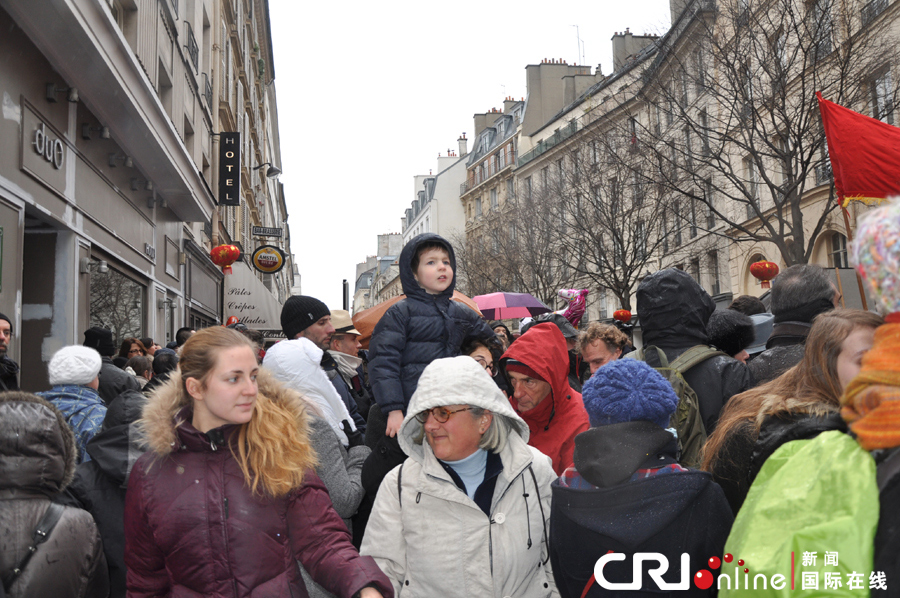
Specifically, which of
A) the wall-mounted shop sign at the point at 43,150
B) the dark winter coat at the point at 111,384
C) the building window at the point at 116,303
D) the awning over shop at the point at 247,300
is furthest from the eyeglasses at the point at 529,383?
the awning over shop at the point at 247,300

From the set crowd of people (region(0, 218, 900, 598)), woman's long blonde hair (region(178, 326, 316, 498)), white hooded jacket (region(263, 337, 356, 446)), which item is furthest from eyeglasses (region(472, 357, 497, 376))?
woman's long blonde hair (region(178, 326, 316, 498))

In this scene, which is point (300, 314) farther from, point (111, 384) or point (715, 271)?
point (715, 271)

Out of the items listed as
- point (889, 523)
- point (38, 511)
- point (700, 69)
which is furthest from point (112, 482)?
point (700, 69)

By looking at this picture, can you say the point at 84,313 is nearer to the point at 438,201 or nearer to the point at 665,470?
the point at 665,470

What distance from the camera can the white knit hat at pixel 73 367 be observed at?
398 cm

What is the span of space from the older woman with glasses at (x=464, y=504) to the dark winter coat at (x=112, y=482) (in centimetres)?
116

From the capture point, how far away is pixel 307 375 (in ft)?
12.2

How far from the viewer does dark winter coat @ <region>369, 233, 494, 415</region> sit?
3.85 meters

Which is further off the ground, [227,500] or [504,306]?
[504,306]

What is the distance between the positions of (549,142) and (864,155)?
4132 cm

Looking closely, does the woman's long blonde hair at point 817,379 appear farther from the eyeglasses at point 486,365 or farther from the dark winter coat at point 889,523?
the eyeglasses at point 486,365

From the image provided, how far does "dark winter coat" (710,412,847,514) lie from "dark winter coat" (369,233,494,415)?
5.72ft

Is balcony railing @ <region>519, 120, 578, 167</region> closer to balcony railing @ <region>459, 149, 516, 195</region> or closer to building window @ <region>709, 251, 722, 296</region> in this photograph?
balcony railing @ <region>459, 149, 516, 195</region>

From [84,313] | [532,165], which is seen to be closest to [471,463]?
[84,313]
